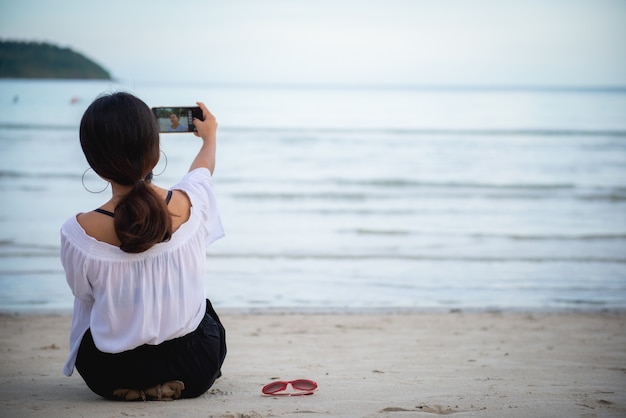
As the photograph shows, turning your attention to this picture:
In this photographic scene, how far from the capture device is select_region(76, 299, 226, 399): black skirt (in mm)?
2885

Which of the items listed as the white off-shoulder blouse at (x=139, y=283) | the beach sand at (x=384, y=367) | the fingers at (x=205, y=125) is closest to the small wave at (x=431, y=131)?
the beach sand at (x=384, y=367)

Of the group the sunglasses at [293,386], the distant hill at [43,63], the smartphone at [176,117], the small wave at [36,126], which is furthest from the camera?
the distant hill at [43,63]

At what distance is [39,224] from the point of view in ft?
36.5

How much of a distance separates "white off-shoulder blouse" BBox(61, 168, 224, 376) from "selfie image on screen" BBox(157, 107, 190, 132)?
0.80 ft

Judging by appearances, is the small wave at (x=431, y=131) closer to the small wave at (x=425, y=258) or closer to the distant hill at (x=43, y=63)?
the small wave at (x=425, y=258)

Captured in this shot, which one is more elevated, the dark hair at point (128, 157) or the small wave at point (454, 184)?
the dark hair at point (128, 157)

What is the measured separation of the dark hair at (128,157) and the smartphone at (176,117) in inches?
7.6

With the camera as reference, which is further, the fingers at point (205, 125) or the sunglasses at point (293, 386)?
the sunglasses at point (293, 386)

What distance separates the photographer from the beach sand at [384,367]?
3.04 m

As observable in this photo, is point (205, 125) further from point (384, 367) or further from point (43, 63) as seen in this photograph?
point (43, 63)

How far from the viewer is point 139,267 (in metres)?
2.71

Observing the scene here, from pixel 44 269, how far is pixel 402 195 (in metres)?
9.95

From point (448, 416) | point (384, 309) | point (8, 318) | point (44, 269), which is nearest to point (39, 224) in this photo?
point (44, 269)

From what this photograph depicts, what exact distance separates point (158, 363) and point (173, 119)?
1.08 m
